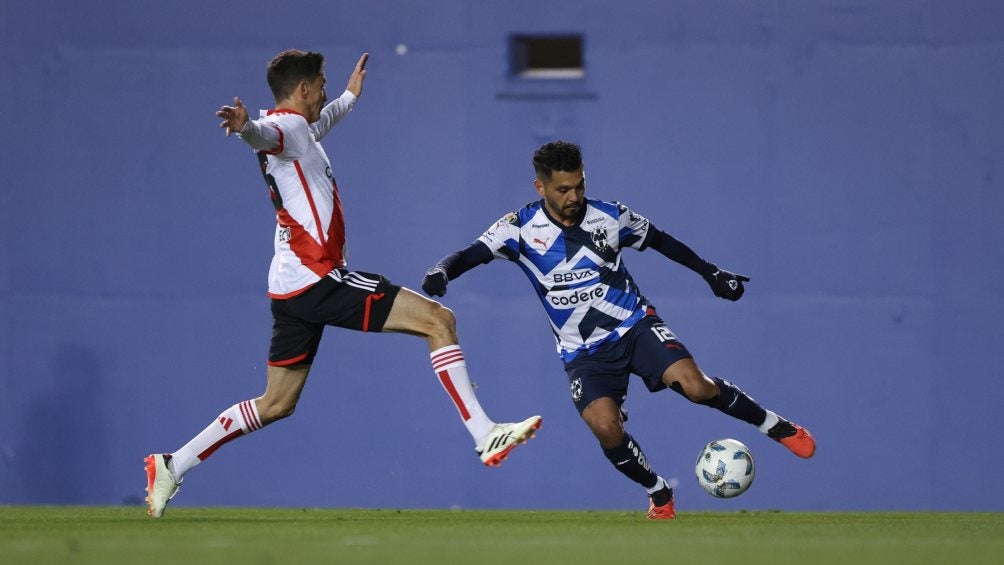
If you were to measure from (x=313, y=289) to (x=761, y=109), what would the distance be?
4.17m

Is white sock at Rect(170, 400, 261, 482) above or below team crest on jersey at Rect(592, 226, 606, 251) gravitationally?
below

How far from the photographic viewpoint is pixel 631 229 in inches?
286

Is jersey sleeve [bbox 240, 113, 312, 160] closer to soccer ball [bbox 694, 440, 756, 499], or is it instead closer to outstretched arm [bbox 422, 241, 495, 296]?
outstretched arm [bbox 422, 241, 495, 296]

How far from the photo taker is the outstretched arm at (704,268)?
717 centimetres

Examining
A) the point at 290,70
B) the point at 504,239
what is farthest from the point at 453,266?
the point at 290,70

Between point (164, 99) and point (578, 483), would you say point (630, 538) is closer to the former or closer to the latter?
point (578, 483)

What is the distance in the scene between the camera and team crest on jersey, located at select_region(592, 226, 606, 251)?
7.14 metres

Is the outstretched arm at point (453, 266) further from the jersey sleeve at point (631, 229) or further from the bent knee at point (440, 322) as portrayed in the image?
the jersey sleeve at point (631, 229)

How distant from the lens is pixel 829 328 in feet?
31.7

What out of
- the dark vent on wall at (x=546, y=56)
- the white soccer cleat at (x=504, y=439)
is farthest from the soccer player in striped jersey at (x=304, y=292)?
the dark vent on wall at (x=546, y=56)

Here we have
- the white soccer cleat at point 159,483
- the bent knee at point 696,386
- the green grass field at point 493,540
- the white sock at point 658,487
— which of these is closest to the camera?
the green grass field at point 493,540

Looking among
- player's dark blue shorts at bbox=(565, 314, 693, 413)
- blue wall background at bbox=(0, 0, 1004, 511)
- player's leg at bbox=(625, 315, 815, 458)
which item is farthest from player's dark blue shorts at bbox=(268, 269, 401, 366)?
blue wall background at bbox=(0, 0, 1004, 511)

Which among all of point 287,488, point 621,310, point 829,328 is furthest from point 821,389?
point 287,488

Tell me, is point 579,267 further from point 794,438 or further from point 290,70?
point 290,70
